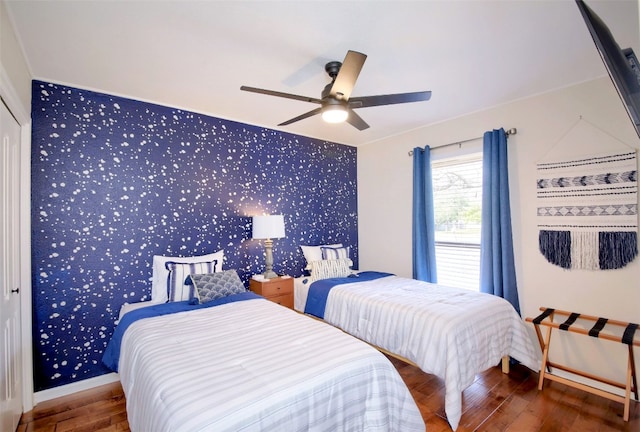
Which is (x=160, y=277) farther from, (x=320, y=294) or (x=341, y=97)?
(x=341, y=97)

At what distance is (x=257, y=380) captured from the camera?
1.37m

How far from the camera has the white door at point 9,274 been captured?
179cm

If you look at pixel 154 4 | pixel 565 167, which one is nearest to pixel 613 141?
pixel 565 167

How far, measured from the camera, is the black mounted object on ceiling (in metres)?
0.80

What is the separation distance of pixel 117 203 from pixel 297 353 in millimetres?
2252

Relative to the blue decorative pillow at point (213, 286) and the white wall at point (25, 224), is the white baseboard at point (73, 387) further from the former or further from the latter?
the blue decorative pillow at point (213, 286)

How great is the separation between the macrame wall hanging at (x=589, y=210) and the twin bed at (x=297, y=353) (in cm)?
79

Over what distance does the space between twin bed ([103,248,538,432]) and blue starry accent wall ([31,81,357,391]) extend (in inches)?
13.0

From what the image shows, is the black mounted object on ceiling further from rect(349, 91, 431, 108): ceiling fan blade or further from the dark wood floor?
the dark wood floor

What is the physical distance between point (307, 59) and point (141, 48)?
1.16 meters

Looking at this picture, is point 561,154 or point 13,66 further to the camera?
point 561,154

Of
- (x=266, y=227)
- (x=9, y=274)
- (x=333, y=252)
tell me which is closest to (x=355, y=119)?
(x=266, y=227)

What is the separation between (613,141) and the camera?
242 centimetres

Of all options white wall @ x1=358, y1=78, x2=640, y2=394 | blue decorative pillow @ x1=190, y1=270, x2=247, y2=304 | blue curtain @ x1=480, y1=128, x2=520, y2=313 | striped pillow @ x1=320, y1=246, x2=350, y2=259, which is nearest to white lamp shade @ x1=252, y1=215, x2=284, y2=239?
blue decorative pillow @ x1=190, y1=270, x2=247, y2=304
